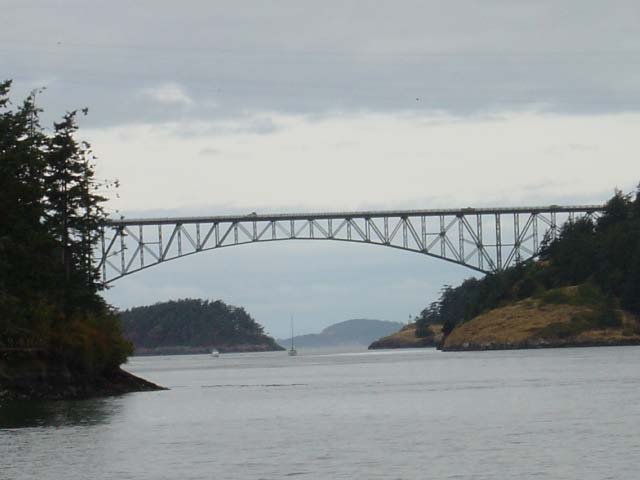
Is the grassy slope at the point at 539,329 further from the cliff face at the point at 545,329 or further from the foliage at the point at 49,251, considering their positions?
the foliage at the point at 49,251

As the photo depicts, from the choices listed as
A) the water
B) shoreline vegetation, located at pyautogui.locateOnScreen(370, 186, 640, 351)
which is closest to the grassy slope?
shoreline vegetation, located at pyautogui.locateOnScreen(370, 186, 640, 351)

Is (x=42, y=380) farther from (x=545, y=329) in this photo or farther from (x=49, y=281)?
(x=545, y=329)

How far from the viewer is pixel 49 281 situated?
81.1m

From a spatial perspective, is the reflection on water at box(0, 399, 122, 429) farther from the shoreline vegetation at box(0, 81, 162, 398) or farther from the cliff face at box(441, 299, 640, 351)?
the cliff face at box(441, 299, 640, 351)

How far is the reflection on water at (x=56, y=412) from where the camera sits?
58250 millimetres

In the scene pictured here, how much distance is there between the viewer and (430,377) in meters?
98.6

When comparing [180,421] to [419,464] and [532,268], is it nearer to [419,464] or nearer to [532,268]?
[419,464]

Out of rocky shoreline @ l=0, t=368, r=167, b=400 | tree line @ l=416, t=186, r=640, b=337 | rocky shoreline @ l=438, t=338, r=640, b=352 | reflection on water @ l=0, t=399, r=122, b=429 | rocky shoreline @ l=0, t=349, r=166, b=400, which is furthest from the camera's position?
tree line @ l=416, t=186, r=640, b=337

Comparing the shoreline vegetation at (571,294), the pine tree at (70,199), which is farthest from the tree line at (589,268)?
the pine tree at (70,199)

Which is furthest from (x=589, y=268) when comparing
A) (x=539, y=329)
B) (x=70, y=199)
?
(x=70, y=199)

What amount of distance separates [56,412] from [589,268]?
123210 mm

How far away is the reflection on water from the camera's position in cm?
5825

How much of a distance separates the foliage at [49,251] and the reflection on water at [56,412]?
4422 millimetres

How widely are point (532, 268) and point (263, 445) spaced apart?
142053mm
